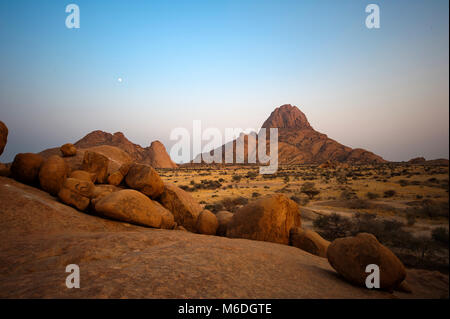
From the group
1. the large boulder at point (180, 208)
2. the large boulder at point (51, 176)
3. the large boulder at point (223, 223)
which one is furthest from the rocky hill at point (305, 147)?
the large boulder at point (51, 176)

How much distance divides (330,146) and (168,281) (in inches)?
4350

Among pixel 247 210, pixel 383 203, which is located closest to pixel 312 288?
pixel 247 210

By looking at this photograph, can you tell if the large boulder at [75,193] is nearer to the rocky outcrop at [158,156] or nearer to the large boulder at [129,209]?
the large boulder at [129,209]

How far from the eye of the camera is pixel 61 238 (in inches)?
183

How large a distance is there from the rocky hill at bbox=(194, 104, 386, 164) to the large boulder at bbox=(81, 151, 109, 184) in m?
87.0

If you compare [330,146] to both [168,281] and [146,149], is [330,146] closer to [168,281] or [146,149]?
[146,149]

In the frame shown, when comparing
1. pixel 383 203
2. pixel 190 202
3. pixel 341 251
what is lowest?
pixel 383 203

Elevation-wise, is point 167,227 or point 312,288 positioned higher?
point 312,288

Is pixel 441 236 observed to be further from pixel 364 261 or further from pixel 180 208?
pixel 180 208

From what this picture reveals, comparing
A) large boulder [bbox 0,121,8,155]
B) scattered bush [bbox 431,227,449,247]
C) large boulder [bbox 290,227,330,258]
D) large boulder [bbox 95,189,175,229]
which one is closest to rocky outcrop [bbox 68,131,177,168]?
large boulder [bbox 0,121,8,155]

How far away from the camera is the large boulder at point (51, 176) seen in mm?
7766

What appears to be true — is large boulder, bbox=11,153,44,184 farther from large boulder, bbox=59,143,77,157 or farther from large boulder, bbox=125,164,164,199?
large boulder, bbox=125,164,164,199

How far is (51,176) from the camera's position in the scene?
775cm
